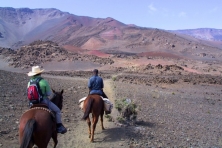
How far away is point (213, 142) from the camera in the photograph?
1012 cm

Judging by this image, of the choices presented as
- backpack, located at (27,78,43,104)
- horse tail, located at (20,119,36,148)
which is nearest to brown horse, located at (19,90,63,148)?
horse tail, located at (20,119,36,148)

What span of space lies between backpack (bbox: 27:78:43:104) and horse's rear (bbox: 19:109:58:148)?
1.34ft

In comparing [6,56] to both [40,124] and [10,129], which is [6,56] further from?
[40,124]

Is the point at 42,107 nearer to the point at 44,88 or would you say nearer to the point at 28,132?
the point at 44,88

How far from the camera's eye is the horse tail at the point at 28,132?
5.25 metres

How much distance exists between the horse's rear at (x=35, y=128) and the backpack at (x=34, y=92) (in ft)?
1.34

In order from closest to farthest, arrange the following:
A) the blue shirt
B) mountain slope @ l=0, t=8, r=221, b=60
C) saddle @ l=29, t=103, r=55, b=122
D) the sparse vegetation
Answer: saddle @ l=29, t=103, r=55, b=122 < the blue shirt < the sparse vegetation < mountain slope @ l=0, t=8, r=221, b=60

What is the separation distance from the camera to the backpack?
6164 mm

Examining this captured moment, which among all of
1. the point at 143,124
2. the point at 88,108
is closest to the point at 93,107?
the point at 88,108

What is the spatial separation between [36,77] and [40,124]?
4.29 feet

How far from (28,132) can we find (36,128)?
212 millimetres

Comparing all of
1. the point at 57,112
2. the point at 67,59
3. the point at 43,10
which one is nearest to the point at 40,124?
the point at 57,112

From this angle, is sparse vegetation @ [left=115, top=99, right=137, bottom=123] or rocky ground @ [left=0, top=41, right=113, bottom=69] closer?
sparse vegetation @ [left=115, top=99, right=137, bottom=123]

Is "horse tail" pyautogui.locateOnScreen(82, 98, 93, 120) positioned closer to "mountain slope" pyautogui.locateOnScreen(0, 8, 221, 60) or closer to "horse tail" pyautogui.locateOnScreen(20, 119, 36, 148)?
"horse tail" pyautogui.locateOnScreen(20, 119, 36, 148)
